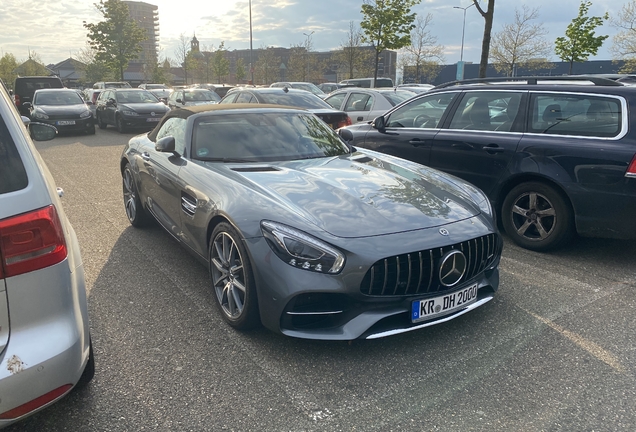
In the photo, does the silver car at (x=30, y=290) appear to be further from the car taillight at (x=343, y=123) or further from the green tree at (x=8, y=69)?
the green tree at (x=8, y=69)

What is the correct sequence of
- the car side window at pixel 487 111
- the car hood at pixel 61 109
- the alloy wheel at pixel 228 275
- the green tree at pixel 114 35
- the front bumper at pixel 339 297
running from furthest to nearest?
the green tree at pixel 114 35 → the car hood at pixel 61 109 → the car side window at pixel 487 111 → the alloy wheel at pixel 228 275 → the front bumper at pixel 339 297

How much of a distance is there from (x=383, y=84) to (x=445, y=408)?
27248mm

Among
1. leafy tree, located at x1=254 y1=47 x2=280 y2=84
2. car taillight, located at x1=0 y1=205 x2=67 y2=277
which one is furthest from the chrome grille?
leafy tree, located at x1=254 y1=47 x2=280 y2=84

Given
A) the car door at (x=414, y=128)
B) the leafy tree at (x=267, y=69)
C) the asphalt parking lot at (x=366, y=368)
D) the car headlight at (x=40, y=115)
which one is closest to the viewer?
the asphalt parking lot at (x=366, y=368)

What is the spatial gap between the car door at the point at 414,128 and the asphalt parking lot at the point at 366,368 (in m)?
2.11

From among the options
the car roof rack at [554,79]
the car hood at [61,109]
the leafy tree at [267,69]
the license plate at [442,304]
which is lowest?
the license plate at [442,304]

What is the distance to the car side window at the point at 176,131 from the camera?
173 inches

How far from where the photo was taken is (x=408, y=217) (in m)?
3.14

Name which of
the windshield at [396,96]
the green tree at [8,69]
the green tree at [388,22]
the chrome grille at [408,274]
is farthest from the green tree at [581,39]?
the green tree at [8,69]

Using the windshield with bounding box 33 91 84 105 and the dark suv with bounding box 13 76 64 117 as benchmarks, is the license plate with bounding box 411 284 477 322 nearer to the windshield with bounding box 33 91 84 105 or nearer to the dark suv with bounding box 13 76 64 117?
the windshield with bounding box 33 91 84 105

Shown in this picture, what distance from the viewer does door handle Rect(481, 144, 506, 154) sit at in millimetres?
5082

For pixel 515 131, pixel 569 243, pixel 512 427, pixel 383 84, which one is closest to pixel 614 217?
pixel 569 243

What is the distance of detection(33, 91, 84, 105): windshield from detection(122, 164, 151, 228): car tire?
1284 cm

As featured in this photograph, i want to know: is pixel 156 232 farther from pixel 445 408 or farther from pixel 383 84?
pixel 383 84
